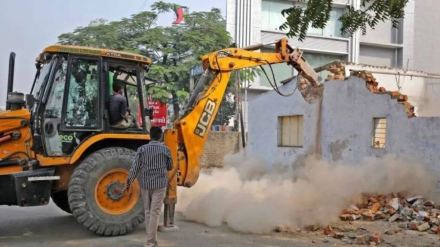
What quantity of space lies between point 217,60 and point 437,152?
505 centimetres

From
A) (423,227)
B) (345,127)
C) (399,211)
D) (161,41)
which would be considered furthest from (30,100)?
(161,41)

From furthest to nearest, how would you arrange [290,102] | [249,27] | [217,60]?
[249,27] → [290,102] → [217,60]

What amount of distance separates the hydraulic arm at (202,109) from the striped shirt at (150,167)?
44.9 inches

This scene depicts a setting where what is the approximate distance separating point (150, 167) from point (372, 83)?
7.56m

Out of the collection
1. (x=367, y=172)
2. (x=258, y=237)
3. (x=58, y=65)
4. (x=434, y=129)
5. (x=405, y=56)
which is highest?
(x=405, y=56)

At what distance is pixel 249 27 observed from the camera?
95.5 feet

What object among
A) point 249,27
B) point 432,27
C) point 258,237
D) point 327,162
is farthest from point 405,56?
point 258,237

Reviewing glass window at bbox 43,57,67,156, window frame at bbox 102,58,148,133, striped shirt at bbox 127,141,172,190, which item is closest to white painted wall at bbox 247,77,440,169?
window frame at bbox 102,58,148,133

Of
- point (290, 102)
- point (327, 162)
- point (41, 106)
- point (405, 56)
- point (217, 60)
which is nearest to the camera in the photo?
point (41, 106)

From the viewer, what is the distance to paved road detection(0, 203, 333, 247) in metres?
8.12

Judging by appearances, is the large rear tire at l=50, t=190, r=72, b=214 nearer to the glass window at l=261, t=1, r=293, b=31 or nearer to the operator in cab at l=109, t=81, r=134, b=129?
the operator in cab at l=109, t=81, r=134, b=129

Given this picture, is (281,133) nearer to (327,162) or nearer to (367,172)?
(327,162)

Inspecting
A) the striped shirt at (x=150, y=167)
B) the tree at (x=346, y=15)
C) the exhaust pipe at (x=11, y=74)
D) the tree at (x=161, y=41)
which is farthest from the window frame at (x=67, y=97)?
the tree at (x=161, y=41)

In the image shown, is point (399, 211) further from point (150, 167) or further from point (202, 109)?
point (150, 167)
